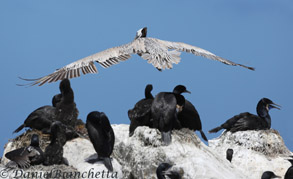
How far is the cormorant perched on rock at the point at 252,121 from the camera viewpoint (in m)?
14.6

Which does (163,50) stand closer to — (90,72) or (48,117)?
(90,72)

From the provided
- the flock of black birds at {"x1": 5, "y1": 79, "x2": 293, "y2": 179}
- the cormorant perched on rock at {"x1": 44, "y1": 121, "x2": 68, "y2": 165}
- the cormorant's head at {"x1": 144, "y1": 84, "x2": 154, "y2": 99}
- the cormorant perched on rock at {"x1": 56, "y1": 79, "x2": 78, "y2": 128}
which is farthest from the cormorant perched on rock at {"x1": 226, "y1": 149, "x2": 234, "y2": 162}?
the cormorant perched on rock at {"x1": 44, "y1": 121, "x2": 68, "y2": 165}

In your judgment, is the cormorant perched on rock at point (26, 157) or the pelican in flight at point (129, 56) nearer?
the cormorant perched on rock at point (26, 157)

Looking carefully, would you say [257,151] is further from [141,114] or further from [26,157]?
[26,157]

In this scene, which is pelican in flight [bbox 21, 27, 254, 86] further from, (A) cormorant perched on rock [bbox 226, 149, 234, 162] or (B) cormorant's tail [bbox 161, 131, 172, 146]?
(A) cormorant perched on rock [bbox 226, 149, 234, 162]

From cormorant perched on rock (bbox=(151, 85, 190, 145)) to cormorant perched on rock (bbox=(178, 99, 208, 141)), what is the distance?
0.10m

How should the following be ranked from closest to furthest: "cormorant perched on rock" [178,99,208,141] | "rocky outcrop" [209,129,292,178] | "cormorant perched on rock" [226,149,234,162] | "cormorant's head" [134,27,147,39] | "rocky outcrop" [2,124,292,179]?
1. "rocky outcrop" [2,124,292,179]
2. "cormorant perched on rock" [178,99,208,141]
3. "cormorant's head" [134,27,147,39]
4. "cormorant perched on rock" [226,149,234,162]
5. "rocky outcrop" [209,129,292,178]

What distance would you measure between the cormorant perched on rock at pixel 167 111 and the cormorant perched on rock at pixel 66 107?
6.09 feet

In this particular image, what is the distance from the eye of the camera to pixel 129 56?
11.4m

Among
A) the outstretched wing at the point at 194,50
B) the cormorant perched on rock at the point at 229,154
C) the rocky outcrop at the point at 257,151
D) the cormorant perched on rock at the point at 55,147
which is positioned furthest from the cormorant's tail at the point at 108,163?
the rocky outcrop at the point at 257,151

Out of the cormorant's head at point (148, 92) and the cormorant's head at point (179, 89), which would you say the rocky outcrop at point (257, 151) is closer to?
the cormorant's head at point (148, 92)

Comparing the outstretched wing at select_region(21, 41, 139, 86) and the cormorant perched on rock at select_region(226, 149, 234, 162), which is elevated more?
the outstretched wing at select_region(21, 41, 139, 86)

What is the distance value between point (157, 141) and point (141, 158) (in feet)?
1.23

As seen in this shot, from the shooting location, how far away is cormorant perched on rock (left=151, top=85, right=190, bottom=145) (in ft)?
34.0
